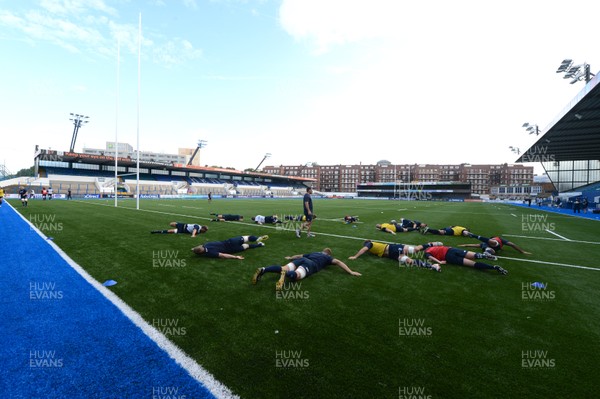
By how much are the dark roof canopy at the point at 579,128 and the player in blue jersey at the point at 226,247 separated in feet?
64.6

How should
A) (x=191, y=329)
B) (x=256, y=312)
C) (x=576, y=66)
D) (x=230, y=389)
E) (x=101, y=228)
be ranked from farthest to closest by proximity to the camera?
(x=576, y=66), (x=101, y=228), (x=256, y=312), (x=191, y=329), (x=230, y=389)

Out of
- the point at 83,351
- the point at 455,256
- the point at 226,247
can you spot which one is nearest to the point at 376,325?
the point at 83,351

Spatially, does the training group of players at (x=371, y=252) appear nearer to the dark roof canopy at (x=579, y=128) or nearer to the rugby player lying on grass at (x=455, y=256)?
the rugby player lying on grass at (x=455, y=256)

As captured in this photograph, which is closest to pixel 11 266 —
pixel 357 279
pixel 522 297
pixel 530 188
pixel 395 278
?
pixel 357 279

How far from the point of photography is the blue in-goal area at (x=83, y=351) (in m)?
2.37

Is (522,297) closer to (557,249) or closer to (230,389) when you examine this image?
(230,389)

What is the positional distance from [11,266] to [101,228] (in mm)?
5746

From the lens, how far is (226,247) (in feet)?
23.4

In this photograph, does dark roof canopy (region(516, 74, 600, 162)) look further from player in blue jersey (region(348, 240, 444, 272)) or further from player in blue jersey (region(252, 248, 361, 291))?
player in blue jersey (region(252, 248, 361, 291))

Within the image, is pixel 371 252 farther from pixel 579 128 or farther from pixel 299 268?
pixel 579 128

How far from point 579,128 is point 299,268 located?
35060mm

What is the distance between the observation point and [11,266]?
5855mm

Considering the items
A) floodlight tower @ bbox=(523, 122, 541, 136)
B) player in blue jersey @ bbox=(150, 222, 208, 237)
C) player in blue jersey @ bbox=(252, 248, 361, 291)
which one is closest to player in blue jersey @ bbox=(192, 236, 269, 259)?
player in blue jersey @ bbox=(252, 248, 361, 291)

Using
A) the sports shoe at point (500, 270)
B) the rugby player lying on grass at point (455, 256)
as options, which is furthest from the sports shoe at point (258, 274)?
the sports shoe at point (500, 270)
